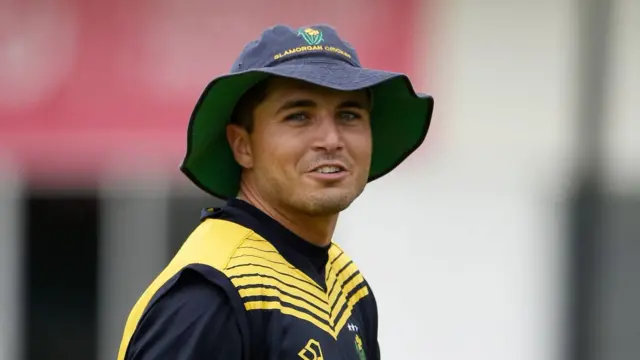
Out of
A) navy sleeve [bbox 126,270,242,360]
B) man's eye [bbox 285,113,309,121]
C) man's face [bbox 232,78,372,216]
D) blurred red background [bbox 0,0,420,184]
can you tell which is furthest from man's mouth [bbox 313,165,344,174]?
blurred red background [bbox 0,0,420,184]

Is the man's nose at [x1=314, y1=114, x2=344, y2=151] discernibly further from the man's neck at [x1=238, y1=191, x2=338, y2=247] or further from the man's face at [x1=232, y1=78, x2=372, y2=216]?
the man's neck at [x1=238, y1=191, x2=338, y2=247]

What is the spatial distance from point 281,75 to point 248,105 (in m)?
0.20

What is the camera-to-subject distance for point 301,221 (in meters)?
2.81

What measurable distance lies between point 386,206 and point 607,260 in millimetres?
1566

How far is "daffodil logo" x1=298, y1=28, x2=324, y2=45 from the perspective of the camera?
110 inches

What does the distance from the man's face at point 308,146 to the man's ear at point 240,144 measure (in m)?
0.05

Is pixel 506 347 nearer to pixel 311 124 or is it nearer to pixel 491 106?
pixel 491 106

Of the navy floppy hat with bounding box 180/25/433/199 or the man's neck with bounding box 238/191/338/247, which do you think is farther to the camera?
the man's neck with bounding box 238/191/338/247

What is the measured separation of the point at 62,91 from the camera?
720 centimetres

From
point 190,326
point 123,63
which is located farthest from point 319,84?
point 123,63

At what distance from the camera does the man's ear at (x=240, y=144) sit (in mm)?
2830

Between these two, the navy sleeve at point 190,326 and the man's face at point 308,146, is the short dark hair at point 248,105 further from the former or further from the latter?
the navy sleeve at point 190,326

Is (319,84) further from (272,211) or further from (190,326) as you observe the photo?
(190,326)

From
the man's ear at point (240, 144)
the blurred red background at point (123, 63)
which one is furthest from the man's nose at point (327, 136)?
the blurred red background at point (123, 63)
